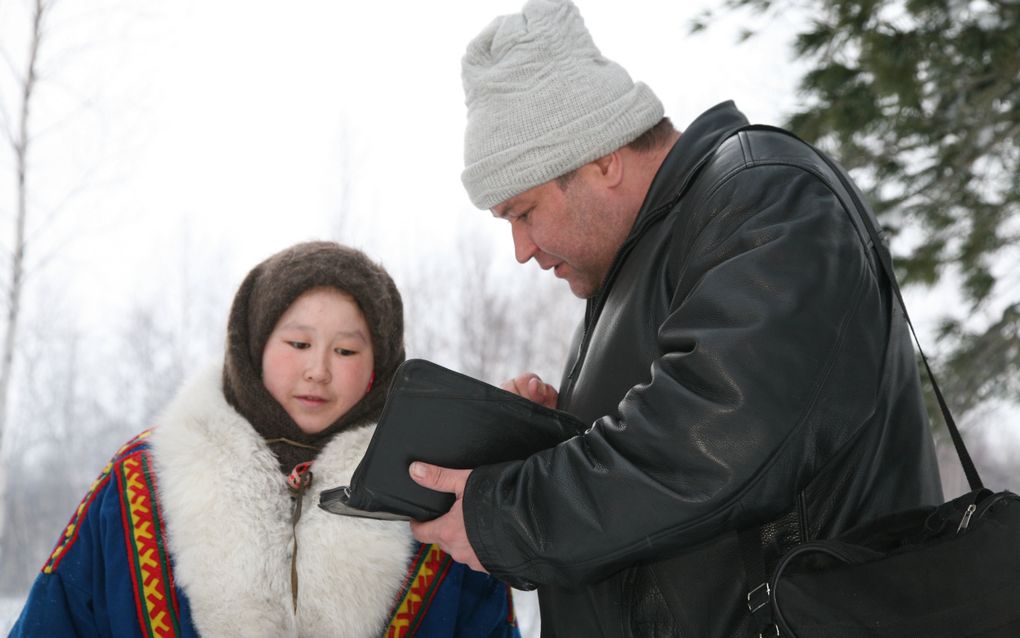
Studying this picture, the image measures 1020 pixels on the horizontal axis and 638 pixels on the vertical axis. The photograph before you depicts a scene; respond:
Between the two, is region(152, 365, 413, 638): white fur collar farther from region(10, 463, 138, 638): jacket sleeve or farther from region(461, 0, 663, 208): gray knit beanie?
region(461, 0, 663, 208): gray knit beanie

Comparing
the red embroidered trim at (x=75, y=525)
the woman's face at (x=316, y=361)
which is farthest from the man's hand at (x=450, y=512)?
the red embroidered trim at (x=75, y=525)

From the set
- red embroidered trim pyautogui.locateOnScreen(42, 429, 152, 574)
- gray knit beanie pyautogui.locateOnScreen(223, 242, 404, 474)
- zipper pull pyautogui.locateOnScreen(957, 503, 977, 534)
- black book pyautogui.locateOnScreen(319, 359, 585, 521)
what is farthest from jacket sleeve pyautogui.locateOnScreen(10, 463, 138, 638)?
zipper pull pyautogui.locateOnScreen(957, 503, 977, 534)

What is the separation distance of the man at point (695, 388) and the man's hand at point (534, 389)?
0.78ft

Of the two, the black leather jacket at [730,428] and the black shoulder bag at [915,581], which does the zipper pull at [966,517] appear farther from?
the black leather jacket at [730,428]

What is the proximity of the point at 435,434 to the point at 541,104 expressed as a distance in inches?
20.9

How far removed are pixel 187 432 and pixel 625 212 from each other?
96 centimetres

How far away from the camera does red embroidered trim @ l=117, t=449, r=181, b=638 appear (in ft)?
5.54

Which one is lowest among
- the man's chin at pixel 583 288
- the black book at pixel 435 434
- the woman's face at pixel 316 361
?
the black book at pixel 435 434

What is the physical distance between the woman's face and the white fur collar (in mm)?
83

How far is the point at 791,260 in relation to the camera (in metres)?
1.07

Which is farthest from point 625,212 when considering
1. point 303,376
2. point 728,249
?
point 303,376

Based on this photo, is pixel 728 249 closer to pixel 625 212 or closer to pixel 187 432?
pixel 625 212

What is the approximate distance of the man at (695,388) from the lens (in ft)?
3.45

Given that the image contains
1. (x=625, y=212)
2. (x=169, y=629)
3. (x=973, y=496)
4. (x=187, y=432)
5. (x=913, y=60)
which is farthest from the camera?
(x=913, y=60)
